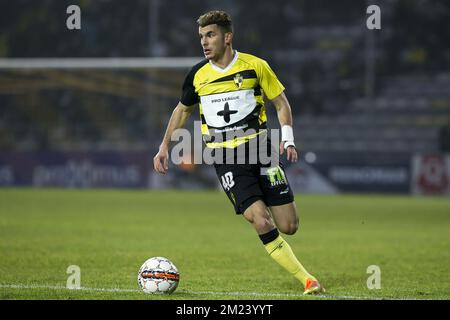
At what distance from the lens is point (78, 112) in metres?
30.3

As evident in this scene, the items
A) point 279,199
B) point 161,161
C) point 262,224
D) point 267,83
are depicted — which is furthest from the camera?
point 161,161

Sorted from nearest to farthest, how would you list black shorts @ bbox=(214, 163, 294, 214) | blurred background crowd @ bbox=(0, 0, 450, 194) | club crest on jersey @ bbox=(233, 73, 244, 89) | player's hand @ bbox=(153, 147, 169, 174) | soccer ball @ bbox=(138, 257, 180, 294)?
soccer ball @ bbox=(138, 257, 180, 294) → black shorts @ bbox=(214, 163, 294, 214) → club crest on jersey @ bbox=(233, 73, 244, 89) → player's hand @ bbox=(153, 147, 169, 174) → blurred background crowd @ bbox=(0, 0, 450, 194)

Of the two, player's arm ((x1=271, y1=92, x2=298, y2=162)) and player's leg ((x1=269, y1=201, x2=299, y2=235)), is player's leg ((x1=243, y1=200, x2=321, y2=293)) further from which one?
player's arm ((x1=271, y1=92, x2=298, y2=162))

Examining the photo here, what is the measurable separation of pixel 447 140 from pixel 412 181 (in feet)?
5.77

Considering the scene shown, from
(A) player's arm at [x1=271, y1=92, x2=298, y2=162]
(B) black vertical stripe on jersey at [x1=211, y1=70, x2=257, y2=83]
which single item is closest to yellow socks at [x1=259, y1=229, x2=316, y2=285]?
(A) player's arm at [x1=271, y1=92, x2=298, y2=162]

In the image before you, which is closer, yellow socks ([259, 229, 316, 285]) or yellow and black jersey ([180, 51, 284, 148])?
yellow socks ([259, 229, 316, 285])

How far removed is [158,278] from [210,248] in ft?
14.7

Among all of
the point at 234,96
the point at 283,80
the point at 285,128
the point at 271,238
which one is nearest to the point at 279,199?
the point at 271,238

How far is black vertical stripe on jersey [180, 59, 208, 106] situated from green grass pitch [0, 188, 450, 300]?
182 cm

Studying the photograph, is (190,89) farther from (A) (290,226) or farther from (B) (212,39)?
(A) (290,226)

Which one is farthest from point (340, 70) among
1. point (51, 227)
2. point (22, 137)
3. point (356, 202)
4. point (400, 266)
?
point (400, 266)

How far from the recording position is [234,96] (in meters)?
7.80

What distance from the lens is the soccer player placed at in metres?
7.70

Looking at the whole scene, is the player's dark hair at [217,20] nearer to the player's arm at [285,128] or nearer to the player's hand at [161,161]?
the player's arm at [285,128]
